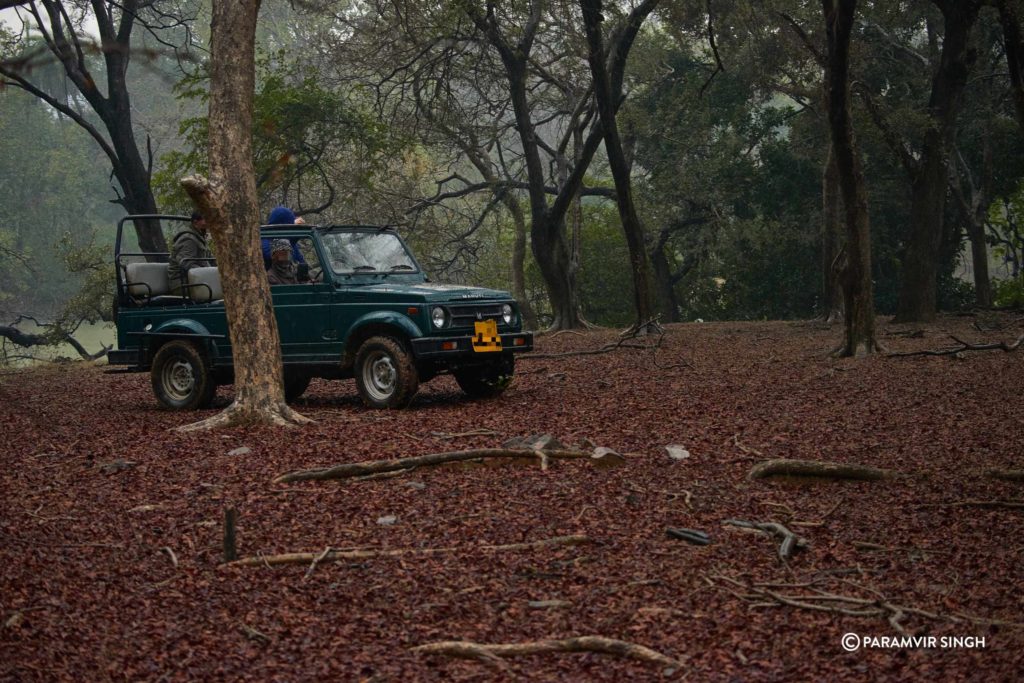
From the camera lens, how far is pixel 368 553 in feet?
20.4

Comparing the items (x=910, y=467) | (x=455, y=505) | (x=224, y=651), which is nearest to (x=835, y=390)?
(x=910, y=467)

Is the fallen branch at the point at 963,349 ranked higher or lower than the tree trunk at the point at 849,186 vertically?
lower

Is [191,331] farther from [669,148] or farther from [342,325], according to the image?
[669,148]

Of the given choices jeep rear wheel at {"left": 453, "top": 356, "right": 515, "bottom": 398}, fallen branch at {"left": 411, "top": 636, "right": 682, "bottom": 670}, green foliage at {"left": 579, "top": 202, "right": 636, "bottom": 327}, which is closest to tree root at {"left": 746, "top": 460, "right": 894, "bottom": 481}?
fallen branch at {"left": 411, "top": 636, "right": 682, "bottom": 670}

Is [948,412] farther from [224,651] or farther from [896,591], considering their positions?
[224,651]

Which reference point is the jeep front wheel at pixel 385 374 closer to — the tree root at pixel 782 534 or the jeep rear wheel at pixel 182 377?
the jeep rear wheel at pixel 182 377

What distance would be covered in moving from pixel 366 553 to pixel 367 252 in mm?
7028

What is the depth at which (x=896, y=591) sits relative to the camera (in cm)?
542

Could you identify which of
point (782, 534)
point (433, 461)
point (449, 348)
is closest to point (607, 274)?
point (449, 348)

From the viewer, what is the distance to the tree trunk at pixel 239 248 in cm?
1067

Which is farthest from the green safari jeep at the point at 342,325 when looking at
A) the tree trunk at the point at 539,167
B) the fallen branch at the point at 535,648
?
the tree trunk at the point at 539,167

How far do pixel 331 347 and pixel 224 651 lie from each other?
739cm

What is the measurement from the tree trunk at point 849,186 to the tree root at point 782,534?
10231 mm

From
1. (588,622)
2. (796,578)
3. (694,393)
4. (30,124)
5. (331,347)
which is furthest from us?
(30,124)
